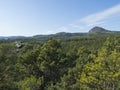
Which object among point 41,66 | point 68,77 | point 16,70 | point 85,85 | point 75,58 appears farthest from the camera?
point 75,58

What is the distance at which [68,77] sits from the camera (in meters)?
42.0

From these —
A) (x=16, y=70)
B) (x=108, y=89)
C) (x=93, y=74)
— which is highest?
(x=93, y=74)

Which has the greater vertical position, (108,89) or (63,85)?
(108,89)

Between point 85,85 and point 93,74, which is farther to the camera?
point 85,85

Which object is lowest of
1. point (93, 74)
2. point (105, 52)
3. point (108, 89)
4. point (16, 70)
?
point (16, 70)

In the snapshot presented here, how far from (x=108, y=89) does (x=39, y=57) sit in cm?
2421

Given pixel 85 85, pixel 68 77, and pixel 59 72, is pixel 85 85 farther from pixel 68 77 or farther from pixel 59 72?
pixel 59 72

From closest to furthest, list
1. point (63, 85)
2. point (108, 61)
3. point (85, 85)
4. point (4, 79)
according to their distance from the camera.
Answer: point (108, 61), point (85, 85), point (4, 79), point (63, 85)

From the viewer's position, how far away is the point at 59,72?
164 ft

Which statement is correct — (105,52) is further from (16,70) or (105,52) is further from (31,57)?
(16,70)

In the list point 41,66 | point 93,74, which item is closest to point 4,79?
point 41,66

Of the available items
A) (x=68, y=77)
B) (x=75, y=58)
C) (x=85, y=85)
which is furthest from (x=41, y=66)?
(x=85, y=85)

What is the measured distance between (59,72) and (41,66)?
4.55 metres

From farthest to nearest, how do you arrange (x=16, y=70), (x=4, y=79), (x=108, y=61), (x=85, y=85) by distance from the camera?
(x=16, y=70)
(x=4, y=79)
(x=85, y=85)
(x=108, y=61)
